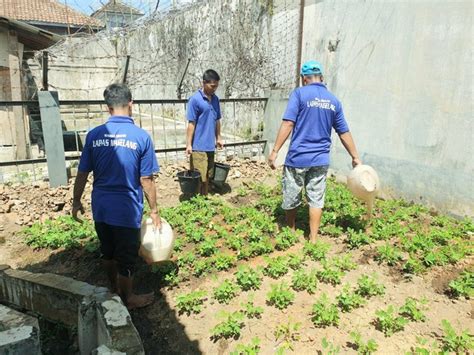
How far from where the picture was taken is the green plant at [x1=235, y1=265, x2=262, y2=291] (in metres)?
3.54

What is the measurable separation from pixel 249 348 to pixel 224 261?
1.32 m

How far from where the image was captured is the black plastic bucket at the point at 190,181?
225 inches

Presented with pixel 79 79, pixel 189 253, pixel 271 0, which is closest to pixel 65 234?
pixel 189 253

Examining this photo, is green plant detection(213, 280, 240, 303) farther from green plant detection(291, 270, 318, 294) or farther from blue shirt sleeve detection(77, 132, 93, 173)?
blue shirt sleeve detection(77, 132, 93, 173)

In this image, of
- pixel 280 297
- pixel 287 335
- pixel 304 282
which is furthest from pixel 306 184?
pixel 287 335

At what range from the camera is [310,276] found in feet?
11.7

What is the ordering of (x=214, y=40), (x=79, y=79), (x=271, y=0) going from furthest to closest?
(x=79, y=79) → (x=214, y=40) → (x=271, y=0)

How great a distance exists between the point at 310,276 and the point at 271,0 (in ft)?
23.8

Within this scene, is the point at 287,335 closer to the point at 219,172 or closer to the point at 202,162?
the point at 202,162

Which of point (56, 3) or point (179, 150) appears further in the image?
point (56, 3)

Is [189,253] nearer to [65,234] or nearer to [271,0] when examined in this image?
[65,234]

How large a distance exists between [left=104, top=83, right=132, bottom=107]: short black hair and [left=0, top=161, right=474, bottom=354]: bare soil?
5.92ft

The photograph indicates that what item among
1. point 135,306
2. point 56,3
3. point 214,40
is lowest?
point 135,306

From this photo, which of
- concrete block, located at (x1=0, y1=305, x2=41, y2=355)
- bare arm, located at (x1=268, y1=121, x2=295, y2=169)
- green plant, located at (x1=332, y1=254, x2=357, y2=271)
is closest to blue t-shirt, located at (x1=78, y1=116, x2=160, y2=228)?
concrete block, located at (x1=0, y1=305, x2=41, y2=355)
